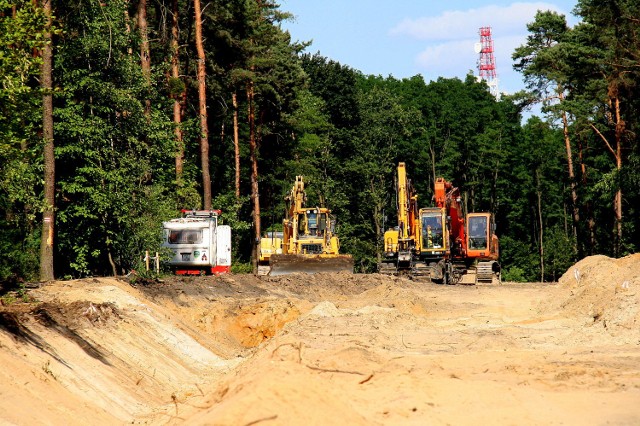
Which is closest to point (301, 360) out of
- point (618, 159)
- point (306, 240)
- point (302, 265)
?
point (302, 265)

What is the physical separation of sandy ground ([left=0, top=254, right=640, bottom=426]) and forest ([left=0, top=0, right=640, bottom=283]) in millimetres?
2834

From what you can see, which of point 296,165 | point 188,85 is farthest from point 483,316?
point 296,165

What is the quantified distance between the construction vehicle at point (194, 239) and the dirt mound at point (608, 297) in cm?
1435

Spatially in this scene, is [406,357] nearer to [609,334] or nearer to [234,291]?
[609,334]

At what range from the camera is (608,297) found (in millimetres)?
26719

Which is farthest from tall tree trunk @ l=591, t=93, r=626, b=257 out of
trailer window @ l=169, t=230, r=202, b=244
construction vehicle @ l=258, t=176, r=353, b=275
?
trailer window @ l=169, t=230, r=202, b=244

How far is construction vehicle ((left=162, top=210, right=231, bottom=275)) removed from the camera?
39250 millimetres

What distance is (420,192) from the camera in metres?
94.4

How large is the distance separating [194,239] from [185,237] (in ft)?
1.22

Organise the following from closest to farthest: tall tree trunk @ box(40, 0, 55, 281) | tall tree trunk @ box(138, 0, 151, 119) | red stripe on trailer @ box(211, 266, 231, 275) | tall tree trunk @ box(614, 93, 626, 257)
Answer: tall tree trunk @ box(40, 0, 55, 281)
tall tree trunk @ box(138, 0, 151, 119)
red stripe on trailer @ box(211, 266, 231, 275)
tall tree trunk @ box(614, 93, 626, 257)

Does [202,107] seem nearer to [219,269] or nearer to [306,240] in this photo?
[219,269]

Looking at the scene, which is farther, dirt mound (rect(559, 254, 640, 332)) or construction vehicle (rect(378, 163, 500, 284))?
construction vehicle (rect(378, 163, 500, 284))

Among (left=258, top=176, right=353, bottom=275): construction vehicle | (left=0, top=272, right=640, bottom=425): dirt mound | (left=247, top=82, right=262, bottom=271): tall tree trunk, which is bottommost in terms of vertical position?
(left=0, top=272, right=640, bottom=425): dirt mound

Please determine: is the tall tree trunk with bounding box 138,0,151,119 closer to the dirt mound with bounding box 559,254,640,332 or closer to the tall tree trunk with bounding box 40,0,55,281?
the tall tree trunk with bounding box 40,0,55,281
